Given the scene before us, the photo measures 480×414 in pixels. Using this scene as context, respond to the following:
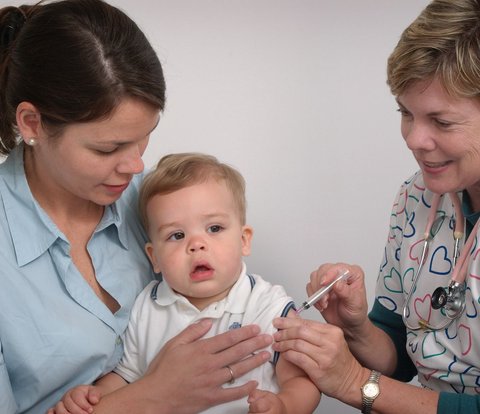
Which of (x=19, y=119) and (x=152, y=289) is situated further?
(x=152, y=289)

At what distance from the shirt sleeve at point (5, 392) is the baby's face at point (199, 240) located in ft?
1.40

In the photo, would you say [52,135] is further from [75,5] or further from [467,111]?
[467,111]

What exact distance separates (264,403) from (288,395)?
138mm

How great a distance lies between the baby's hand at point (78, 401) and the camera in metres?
1.77

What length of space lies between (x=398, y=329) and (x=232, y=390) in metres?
0.58

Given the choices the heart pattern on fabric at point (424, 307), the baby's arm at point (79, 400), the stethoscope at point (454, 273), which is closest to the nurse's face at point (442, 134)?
the stethoscope at point (454, 273)

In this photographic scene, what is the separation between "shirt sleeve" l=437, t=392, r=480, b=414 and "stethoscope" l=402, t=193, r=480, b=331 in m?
0.16

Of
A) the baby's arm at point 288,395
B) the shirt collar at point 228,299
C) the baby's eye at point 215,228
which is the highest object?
the baby's eye at point 215,228

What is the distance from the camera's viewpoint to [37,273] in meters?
1.81

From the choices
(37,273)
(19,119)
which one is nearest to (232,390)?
(37,273)

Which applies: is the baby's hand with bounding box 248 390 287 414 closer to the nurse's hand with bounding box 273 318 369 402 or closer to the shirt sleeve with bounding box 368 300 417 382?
the nurse's hand with bounding box 273 318 369 402

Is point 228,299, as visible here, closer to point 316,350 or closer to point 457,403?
point 316,350

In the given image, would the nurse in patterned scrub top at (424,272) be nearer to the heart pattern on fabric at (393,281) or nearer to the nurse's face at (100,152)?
the heart pattern on fabric at (393,281)

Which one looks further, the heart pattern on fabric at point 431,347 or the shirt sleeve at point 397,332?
the shirt sleeve at point 397,332
